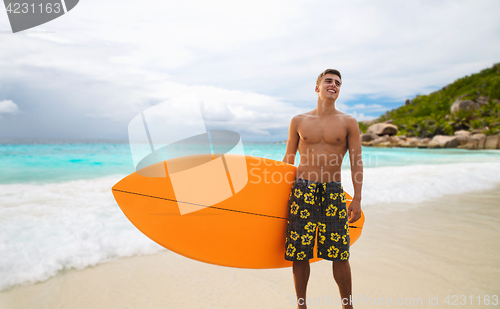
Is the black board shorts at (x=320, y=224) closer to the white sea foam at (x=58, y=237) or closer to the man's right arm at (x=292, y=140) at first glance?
the man's right arm at (x=292, y=140)

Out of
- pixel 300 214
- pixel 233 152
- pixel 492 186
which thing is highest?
pixel 233 152

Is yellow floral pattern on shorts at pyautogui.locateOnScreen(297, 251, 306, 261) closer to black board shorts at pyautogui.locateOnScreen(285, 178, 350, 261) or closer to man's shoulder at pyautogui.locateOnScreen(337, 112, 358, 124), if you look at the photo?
black board shorts at pyautogui.locateOnScreen(285, 178, 350, 261)

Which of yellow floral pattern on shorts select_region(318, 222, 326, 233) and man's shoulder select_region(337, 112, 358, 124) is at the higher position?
man's shoulder select_region(337, 112, 358, 124)

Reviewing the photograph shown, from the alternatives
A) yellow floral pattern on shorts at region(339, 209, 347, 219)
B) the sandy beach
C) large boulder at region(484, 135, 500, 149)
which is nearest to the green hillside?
large boulder at region(484, 135, 500, 149)

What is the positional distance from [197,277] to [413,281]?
1.89m

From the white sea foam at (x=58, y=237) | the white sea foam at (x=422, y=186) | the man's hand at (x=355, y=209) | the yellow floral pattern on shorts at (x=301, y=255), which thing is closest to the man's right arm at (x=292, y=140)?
the man's hand at (x=355, y=209)

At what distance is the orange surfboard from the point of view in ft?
6.50

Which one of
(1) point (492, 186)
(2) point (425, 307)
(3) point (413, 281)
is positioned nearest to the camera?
(2) point (425, 307)

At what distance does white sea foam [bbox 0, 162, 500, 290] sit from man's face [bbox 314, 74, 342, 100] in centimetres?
240

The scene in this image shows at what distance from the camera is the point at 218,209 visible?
2.09 metres

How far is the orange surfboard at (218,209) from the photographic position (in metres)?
1.98

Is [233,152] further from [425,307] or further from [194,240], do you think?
[425,307]

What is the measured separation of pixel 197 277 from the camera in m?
2.41

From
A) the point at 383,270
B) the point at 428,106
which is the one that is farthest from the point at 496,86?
the point at 383,270
